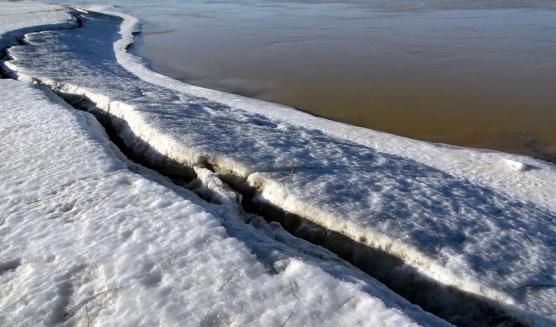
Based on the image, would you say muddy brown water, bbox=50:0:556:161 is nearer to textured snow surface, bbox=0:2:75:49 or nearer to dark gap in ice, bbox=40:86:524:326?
textured snow surface, bbox=0:2:75:49

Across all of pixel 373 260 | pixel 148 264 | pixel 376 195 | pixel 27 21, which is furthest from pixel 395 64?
pixel 27 21

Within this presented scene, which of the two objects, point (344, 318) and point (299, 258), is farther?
point (299, 258)

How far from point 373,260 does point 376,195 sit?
0.86 m

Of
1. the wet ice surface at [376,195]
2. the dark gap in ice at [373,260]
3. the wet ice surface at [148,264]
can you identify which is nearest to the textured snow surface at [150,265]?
the wet ice surface at [148,264]

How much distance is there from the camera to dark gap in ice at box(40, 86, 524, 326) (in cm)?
315

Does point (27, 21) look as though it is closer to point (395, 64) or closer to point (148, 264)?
point (395, 64)

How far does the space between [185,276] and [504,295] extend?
203 centimetres

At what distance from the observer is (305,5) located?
2356 cm

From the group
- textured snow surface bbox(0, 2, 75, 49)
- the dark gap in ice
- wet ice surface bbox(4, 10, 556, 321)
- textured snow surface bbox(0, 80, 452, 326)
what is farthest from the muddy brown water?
textured snow surface bbox(0, 80, 452, 326)

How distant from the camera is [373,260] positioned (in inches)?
143

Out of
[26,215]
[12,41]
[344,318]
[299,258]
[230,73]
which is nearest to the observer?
[344,318]

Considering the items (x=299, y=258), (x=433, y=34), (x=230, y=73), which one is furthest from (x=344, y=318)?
(x=433, y=34)

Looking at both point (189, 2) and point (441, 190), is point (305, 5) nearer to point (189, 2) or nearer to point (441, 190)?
point (189, 2)

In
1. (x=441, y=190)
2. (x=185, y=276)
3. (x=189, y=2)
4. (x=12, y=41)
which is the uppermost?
(x=185, y=276)
